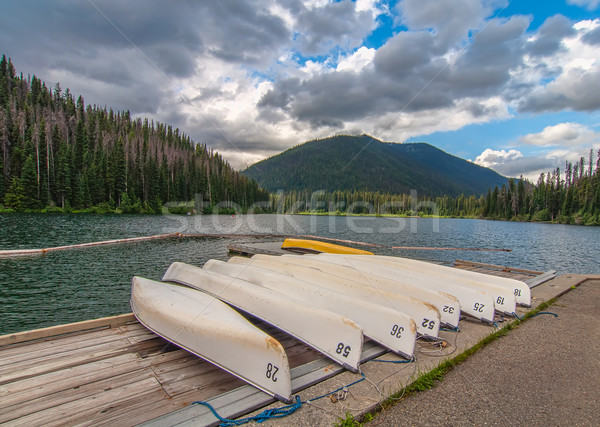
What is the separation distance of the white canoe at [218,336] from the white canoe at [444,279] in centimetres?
480

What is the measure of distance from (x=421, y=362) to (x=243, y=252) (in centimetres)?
1902

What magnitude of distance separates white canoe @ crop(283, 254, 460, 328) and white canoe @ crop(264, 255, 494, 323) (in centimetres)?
7

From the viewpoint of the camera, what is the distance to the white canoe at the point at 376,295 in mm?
5133

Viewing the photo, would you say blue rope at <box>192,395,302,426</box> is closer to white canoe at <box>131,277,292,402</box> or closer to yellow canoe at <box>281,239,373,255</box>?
white canoe at <box>131,277,292,402</box>

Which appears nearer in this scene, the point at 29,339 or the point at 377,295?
the point at 29,339

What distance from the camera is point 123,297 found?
37.8ft

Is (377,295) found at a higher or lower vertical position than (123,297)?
higher

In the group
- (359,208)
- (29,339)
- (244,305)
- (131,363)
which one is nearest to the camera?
(131,363)

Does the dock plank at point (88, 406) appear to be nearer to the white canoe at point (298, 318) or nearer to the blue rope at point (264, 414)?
the blue rope at point (264, 414)

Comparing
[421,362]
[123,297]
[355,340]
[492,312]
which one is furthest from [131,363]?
[123,297]

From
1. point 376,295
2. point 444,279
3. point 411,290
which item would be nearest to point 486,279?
point 444,279

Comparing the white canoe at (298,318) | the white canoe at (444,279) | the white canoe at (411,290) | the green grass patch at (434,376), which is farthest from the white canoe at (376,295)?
the white canoe at (444,279)

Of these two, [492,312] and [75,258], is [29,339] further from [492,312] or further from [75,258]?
[75,258]

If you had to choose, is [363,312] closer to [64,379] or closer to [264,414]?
[264,414]
